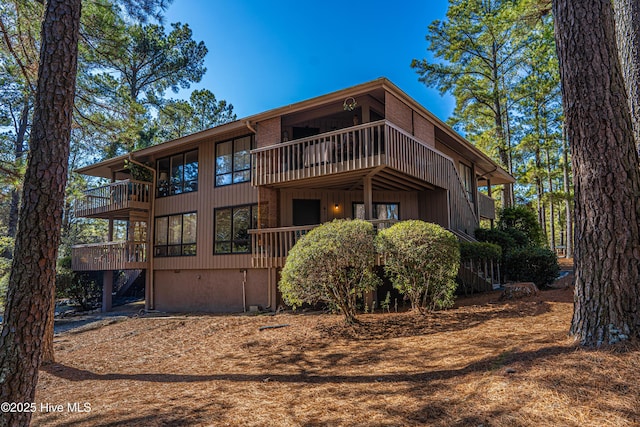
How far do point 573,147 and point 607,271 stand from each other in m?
1.38

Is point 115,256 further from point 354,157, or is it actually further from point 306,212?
point 354,157

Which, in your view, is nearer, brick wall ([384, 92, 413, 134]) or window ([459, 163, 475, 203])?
brick wall ([384, 92, 413, 134])

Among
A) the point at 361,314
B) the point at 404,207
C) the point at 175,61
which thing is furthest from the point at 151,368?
the point at 175,61

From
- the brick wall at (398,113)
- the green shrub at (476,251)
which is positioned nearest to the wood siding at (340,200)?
the brick wall at (398,113)

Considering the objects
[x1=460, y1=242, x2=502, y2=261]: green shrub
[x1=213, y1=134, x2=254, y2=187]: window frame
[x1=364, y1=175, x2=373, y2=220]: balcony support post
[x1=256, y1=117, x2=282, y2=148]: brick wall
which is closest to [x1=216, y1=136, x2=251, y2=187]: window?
[x1=213, y1=134, x2=254, y2=187]: window frame

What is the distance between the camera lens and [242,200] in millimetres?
12164

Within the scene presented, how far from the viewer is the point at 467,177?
15930mm

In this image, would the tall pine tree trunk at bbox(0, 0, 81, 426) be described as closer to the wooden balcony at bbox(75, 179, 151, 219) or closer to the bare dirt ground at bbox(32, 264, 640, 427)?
the bare dirt ground at bbox(32, 264, 640, 427)

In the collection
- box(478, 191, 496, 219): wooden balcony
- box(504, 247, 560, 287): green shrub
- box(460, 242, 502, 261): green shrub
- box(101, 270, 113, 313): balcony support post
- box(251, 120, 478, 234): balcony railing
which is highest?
box(251, 120, 478, 234): balcony railing

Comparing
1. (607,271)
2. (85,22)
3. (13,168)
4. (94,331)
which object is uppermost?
(85,22)

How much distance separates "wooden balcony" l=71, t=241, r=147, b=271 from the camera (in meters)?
14.1

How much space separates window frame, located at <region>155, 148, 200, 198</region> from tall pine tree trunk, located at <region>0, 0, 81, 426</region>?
389 inches

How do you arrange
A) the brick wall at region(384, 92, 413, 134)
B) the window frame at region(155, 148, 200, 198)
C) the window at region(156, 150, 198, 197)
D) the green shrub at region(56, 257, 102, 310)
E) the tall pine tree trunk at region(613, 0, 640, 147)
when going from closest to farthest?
the tall pine tree trunk at region(613, 0, 640, 147) < the brick wall at region(384, 92, 413, 134) < the window frame at region(155, 148, 200, 198) < the window at region(156, 150, 198, 197) < the green shrub at region(56, 257, 102, 310)

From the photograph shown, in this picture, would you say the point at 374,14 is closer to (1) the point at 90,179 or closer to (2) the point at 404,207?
(2) the point at 404,207
